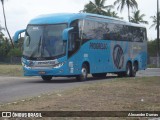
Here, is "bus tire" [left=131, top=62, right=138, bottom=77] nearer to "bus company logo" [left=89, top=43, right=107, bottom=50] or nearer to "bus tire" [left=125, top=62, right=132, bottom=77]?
"bus tire" [left=125, top=62, right=132, bottom=77]

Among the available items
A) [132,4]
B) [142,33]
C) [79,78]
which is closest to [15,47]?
[132,4]

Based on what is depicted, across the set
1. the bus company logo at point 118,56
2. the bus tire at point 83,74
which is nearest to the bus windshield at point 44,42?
the bus tire at point 83,74

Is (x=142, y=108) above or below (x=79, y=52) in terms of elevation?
below

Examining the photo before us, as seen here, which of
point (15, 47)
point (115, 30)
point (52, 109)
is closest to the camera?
point (52, 109)

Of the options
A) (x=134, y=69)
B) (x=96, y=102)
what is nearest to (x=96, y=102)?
(x=96, y=102)

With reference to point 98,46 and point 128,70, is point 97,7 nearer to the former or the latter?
point 128,70

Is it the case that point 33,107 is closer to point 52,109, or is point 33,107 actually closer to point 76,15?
point 52,109

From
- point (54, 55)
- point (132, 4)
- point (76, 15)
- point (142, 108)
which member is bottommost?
point (142, 108)

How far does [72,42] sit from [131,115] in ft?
43.4

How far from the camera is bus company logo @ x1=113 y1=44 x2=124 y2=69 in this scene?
28766 mm

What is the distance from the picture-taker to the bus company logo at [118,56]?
94.4ft

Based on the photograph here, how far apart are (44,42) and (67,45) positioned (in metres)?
1.16

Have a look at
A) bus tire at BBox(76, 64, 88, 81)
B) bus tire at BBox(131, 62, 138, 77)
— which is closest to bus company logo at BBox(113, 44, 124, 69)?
bus tire at BBox(131, 62, 138, 77)

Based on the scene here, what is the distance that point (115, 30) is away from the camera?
93.9 feet
